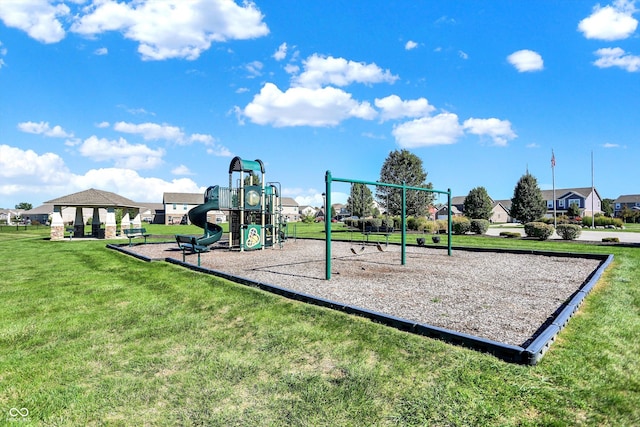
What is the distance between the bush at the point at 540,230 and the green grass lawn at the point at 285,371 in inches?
765

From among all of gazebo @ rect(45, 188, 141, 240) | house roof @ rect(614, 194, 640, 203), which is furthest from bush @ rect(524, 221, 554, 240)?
house roof @ rect(614, 194, 640, 203)

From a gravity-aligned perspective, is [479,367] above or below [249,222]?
below

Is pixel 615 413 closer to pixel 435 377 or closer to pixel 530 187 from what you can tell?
pixel 435 377

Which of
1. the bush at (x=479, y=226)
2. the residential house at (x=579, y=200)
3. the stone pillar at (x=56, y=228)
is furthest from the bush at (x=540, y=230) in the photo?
the residential house at (x=579, y=200)

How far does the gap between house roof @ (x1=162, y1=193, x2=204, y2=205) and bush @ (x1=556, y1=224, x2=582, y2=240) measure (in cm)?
7953

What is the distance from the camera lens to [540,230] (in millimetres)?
24672

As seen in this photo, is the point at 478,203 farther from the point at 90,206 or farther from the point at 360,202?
the point at 90,206

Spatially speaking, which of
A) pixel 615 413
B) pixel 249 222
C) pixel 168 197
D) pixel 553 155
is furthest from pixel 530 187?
pixel 168 197

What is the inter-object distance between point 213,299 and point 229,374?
3.62 metres

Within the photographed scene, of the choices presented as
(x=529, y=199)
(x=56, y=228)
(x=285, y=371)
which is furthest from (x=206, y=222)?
(x=529, y=199)

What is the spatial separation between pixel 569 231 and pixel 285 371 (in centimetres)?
2505

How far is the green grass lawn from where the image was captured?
3434mm

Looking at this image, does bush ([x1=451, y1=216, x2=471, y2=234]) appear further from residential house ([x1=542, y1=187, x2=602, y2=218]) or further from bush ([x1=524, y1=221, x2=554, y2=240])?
residential house ([x1=542, y1=187, x2=602, y2=218])

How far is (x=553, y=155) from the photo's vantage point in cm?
3434
